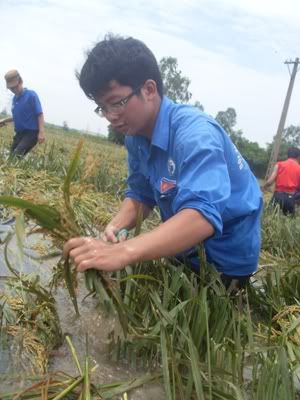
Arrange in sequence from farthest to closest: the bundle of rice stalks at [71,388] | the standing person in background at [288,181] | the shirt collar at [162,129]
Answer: the standing person in background at [288,181] < the shirt collar at [162,129] < the bundle of rice stalks at [71,388]

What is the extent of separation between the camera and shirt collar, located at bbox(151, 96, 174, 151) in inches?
75.8

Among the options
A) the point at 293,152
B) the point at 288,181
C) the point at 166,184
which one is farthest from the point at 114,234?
the point at 293,152

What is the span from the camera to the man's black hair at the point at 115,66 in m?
1.77

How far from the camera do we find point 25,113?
6.57 m

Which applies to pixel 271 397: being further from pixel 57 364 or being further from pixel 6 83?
pixel 6 83

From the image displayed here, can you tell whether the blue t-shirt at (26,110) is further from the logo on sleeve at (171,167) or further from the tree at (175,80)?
the tree at (175,80)

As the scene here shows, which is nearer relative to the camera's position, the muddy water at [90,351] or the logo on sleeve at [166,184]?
the muddy water at [90,351]

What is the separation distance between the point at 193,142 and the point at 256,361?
68 centimetres

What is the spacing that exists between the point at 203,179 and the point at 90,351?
770mm

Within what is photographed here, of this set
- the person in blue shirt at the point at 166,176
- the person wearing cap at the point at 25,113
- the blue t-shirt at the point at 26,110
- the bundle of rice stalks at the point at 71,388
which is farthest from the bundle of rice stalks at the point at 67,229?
the blue t-shirt at the point at 26,110

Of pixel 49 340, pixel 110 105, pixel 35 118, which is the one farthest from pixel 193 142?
pixel 35 118

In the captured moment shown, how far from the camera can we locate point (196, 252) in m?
2.16

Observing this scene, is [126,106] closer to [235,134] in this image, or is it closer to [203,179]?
[203,179]

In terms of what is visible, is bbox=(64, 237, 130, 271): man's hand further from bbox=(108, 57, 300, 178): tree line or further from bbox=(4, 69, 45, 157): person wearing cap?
bbox=(108, 57, 300, 178): tree line
